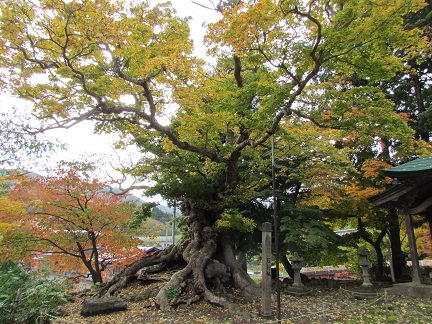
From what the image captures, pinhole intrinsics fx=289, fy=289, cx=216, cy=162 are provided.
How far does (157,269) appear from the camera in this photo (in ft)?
38.7

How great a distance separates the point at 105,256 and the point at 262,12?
11.2 m

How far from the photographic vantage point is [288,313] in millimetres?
7973

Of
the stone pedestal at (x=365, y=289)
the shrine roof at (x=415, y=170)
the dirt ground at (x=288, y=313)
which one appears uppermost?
the shrine roof at (x=415, y=170)

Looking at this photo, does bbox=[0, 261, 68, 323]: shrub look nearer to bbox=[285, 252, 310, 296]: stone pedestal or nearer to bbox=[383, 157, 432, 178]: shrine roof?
bbox=[285, 252, 310, 296]: stone pedestal

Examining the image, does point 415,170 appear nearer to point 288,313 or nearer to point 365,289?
point 365,289

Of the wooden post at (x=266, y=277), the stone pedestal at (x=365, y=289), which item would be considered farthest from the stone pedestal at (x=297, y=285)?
the wooden post at (x=266, y=277)

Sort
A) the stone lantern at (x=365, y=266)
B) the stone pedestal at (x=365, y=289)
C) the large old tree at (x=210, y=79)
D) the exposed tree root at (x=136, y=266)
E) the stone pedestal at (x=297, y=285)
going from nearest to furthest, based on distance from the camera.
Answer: the large old tree at (x=210, y=79)
the stone pedestal at (x=365, y=289)
the exposed tree root at (x=136, y=266)
the stone lantern at (x=365, y=266)
the stone pedestal at (x=297, y=285)

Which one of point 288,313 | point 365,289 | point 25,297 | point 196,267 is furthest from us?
point 365,289

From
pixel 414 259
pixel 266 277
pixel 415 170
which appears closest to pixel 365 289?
pixel 414 259

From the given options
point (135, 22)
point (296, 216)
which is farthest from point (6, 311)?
point (296, 216)

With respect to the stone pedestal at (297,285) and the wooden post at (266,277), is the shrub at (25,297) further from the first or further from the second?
the stone pedestal at (297,285)

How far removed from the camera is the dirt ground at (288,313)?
7.18m

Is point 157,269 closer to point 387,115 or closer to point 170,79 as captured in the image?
point 170,79

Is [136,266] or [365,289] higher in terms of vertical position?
[136,266]
